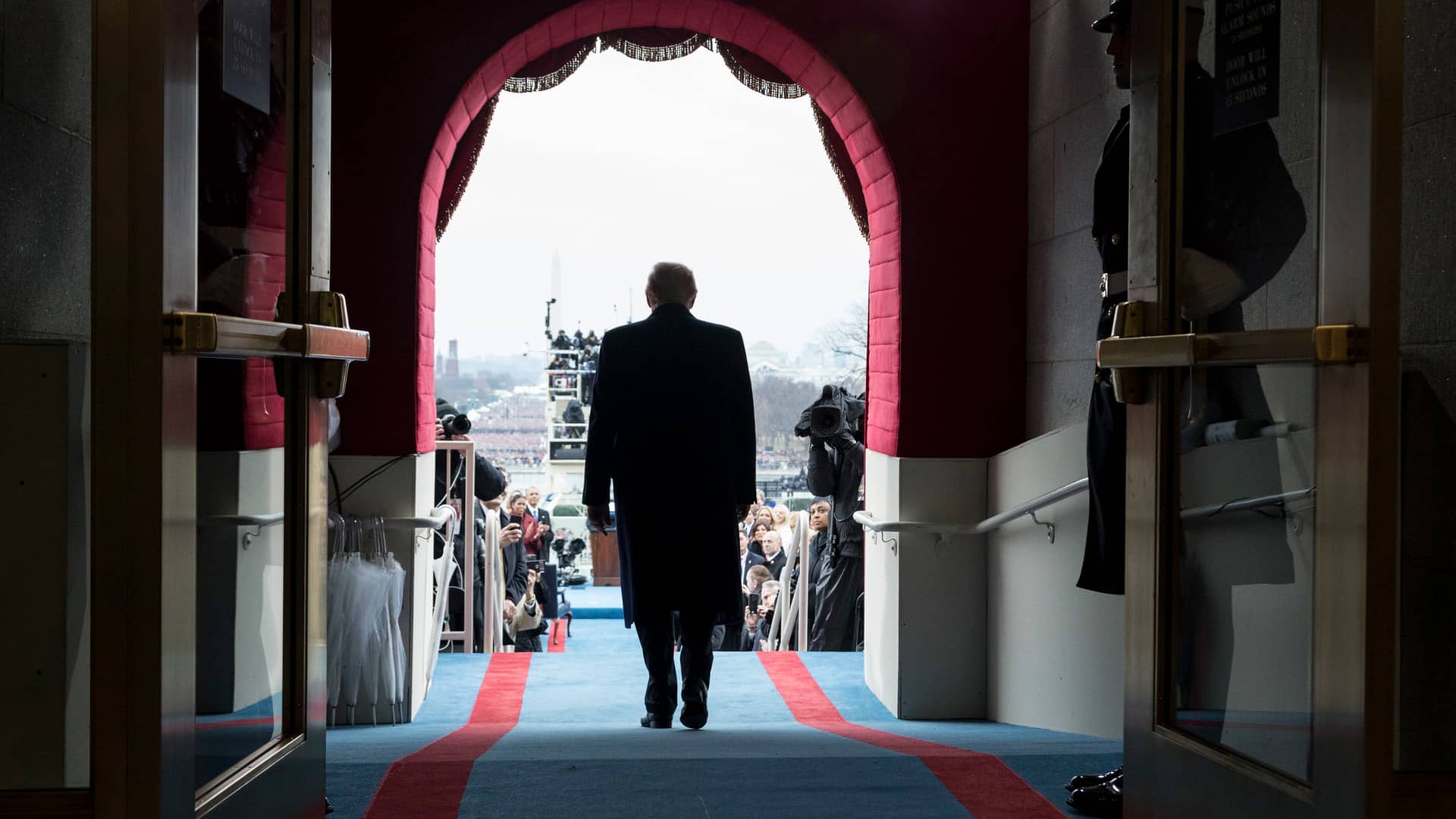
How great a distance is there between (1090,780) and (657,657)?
4.91 feet

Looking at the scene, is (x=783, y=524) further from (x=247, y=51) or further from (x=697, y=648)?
(x=247, y=51)

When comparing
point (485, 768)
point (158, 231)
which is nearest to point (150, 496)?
point (158, 231)

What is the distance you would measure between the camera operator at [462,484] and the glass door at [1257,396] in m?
3.72

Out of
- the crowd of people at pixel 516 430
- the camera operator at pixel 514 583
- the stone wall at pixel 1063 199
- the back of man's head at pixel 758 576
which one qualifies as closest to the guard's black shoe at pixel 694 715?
the stone wall at pixel 1063 199

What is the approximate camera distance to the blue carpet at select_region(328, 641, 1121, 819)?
217 centimetres

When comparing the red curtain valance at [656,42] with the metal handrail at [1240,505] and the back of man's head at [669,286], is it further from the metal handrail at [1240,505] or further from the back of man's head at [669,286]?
the metal handrail at [1240,505]

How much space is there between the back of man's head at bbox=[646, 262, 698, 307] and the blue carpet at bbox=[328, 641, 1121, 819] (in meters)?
1.10

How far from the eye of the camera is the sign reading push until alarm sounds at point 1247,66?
1.58 m

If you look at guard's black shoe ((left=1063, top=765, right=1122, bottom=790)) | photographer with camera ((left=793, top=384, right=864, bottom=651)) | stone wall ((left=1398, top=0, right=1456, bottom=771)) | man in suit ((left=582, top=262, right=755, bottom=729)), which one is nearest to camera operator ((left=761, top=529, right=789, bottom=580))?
photographer with camera ((left=793, top=384, right=864, bottom=651))

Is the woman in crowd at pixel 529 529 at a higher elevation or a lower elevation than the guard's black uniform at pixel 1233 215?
lower

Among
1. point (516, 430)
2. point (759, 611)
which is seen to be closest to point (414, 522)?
point (759, 611)

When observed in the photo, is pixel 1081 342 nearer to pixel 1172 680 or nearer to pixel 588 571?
pixel 1172 680

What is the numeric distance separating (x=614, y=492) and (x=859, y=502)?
2.94 meters

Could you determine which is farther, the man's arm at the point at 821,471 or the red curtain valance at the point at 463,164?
the man's arm at the point at 821,471
